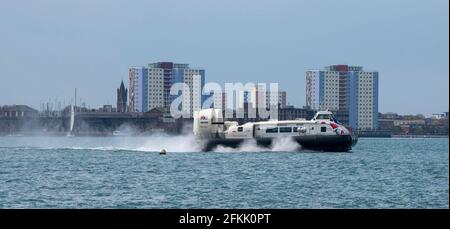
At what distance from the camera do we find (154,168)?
45.4m

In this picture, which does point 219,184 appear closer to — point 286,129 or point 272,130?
point 286,129

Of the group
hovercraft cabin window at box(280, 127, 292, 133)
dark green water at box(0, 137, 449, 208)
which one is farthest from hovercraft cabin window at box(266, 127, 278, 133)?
dark green water at box(0, 137, 449, 208)

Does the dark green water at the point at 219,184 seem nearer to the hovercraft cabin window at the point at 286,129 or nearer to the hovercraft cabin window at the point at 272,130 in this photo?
the hovercraft cabin window at the point at 286,129

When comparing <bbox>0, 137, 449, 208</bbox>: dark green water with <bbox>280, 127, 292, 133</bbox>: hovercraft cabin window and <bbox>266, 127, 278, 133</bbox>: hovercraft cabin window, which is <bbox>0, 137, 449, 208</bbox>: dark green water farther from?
<bbox>266, 127, 278, 133</bbox>: hovercraft cabin window

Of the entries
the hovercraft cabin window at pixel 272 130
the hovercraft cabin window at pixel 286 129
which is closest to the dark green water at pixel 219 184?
the hovercraft cabin window at pixel 286 129

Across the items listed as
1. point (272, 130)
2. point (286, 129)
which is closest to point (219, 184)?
point (286, 129)

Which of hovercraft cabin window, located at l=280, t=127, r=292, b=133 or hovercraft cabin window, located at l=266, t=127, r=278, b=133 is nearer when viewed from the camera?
hovercraft cabin window, located at l=280, t=127, r=292, b=133

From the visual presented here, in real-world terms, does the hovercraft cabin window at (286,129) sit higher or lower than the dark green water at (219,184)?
higher

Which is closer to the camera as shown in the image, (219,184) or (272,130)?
(219,184)

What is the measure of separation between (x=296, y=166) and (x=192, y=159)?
33.4 feet

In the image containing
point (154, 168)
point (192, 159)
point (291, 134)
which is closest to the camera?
point (154, 168)

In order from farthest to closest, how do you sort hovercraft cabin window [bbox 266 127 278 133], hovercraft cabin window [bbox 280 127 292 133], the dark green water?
hovercraft cabin window [bbox 266 127 278 133], hovercraft cabin window [bbox 280 127 292 133], the dark green water

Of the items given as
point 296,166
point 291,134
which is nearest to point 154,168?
point 296,166
